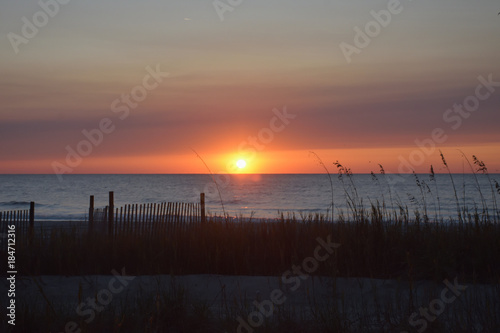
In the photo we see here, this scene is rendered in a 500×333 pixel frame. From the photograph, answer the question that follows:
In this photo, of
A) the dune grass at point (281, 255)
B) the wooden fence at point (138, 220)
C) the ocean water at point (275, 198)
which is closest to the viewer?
the dune grass at point (281, 255)

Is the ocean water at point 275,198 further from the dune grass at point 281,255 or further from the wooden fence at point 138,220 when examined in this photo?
the wooden fence at point 138,220

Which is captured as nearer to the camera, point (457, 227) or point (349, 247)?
point (349, 247)

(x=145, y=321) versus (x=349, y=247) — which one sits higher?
(x=349, y=247)

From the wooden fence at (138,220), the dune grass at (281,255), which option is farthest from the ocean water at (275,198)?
the wooden fence at (138,220)

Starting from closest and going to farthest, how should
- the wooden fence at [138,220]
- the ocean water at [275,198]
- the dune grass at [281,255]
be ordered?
the dune grass at [281,255] → the wooden fence at [138,220] → the ocean water at [275,198]

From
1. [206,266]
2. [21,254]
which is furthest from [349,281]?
[21,254]

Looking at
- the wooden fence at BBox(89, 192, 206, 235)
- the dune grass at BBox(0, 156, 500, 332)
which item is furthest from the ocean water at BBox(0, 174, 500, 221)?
the wooden fence at BBox(89, 192, 206, 235)

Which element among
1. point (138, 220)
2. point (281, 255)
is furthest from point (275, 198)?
point (281, 255)

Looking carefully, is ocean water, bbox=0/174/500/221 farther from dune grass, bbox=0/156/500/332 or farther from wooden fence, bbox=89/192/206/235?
wooden fence, bbox=89/192/206/235

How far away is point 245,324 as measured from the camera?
4.14 metres

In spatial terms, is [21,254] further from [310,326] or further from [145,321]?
[310,326]

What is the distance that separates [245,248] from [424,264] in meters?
2.77

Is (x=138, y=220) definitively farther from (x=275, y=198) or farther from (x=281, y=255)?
(x=275, y=198)

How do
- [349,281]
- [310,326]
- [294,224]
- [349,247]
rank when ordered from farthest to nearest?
[294,224]
[349,247]
[349,281]
[310,326]
